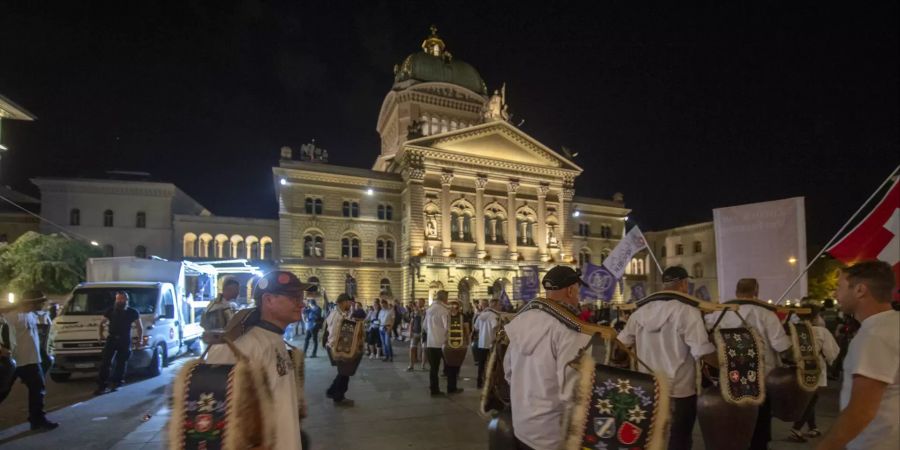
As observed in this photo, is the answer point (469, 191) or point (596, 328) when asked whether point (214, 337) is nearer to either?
point (596, 328)

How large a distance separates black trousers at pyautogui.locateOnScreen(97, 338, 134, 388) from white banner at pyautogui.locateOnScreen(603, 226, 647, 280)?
438 inches

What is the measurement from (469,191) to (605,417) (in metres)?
39.8

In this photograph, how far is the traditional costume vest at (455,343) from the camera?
9773 millimetres

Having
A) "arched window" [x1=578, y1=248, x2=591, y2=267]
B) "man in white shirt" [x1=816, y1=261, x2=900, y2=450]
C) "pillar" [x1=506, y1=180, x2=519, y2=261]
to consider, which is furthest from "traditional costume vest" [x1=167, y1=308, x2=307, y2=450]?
"arched window" [x1=578, y1=248, x2=591, y2=267]

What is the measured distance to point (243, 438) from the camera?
7.40ft

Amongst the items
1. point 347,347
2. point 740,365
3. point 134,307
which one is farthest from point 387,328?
point 740,365

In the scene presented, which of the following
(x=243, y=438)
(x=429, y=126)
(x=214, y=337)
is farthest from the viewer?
(x=429, y=126)

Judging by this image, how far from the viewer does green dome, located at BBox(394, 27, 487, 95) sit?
52478mm

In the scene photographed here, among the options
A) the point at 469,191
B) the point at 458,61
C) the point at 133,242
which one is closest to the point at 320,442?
the point at 469,191

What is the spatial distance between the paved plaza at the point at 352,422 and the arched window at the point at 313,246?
29.1m

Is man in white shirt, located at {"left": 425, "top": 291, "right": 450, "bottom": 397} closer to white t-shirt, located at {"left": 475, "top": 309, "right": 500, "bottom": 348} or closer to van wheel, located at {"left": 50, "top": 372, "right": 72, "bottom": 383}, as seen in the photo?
white t-shirt, located at {"left": 475, "top": 309, "right": 500, "bottom": 348}

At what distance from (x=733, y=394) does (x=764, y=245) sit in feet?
11.4

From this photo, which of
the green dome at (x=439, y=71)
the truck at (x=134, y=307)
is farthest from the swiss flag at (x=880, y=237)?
the green dome at (x=439, y=71)

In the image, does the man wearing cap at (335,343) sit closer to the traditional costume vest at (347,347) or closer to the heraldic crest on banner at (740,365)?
the traditional costume vest at (347,347)
